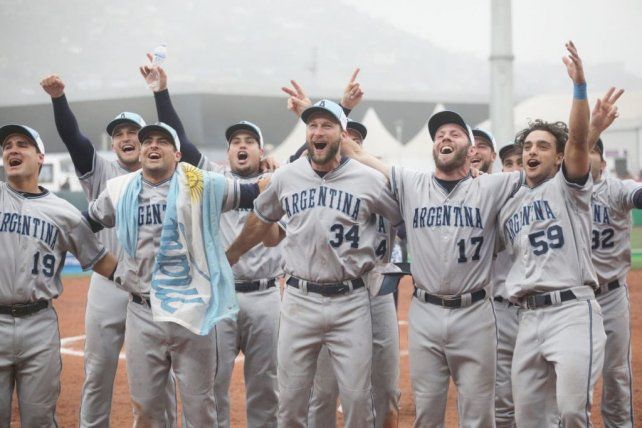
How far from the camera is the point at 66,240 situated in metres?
5.20

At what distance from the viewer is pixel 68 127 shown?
575 cm

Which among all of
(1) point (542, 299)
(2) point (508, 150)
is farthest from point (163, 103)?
(1) point (542, 299)

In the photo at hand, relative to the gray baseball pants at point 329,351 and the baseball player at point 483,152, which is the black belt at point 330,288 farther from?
the baseball player at point 483,152

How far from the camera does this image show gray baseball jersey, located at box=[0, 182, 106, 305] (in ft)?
16.1

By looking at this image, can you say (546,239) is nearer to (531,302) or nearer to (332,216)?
(531,302)

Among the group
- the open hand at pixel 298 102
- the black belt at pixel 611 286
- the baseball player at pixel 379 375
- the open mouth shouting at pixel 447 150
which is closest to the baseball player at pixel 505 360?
the black belt at pixel 611 286

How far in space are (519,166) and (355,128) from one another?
1271 mm

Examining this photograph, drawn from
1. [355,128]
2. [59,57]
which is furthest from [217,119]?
[59,57]

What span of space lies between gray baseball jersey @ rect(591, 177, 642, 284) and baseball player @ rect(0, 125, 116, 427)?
3.37 metres

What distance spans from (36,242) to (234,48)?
161 meters

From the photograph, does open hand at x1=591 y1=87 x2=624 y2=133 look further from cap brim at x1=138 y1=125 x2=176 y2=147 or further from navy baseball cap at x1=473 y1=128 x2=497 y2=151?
cap brim at x1=138 y1=125 x2=176 y2=147

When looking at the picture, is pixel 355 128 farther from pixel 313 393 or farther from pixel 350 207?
pixel 313 393

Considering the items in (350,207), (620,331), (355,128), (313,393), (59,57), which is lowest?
(313,393)

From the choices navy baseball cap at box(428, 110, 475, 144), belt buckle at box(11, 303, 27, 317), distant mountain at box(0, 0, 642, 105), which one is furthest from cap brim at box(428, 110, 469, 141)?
distant mountain at box(0, 0, 642, 105)
